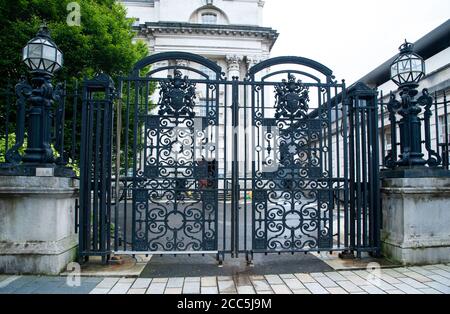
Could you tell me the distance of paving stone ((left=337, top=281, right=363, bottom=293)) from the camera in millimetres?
4076

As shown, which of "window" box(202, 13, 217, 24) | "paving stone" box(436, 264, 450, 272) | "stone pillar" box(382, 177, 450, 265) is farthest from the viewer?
"window" box(202, 13, 217, 24)

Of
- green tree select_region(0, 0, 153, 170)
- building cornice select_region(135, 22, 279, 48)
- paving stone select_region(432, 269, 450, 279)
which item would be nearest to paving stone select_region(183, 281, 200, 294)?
paving stone select_region(432, 269, 450, 279)

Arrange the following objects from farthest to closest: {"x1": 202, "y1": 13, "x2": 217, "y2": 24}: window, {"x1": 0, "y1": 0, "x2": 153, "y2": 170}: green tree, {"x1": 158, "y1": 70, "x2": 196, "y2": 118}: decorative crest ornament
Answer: {"x1": 202, "y1": 13, "x2": 217, "y2": 24}: window < {"x1": 0, "y1": 0, "x2": 153, "y2": 170}: green tree < {"x1": 158, "y1": 70, "x2": 196, "y2": 118}: decorative crest ornament

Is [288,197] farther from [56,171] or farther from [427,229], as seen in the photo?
[56,171]

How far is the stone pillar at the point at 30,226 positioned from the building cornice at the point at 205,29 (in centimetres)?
2603

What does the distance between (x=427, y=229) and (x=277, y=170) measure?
2.64 metres

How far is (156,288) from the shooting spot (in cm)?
420

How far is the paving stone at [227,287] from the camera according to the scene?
161 inches

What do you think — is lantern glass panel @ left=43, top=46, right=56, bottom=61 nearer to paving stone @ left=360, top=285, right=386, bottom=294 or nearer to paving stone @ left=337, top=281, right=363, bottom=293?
paving stone @ left=337, top=281, right=363, bottom=293

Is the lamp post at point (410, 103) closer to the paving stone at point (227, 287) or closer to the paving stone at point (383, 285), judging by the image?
the paving stone at point (383, 285)

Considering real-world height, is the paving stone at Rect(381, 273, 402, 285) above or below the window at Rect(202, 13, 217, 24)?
below

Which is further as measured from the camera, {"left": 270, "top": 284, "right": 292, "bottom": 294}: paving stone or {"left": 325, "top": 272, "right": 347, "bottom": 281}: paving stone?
{"left": 325, "top": 272, "right": 347, "bottom": 281}: paving stone

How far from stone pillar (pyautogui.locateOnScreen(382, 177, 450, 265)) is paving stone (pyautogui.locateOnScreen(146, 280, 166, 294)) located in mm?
3817

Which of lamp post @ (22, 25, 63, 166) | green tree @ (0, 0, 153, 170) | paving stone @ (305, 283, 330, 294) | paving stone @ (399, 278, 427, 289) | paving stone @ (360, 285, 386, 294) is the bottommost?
paving stone @ (305, 283, 330, 294)
